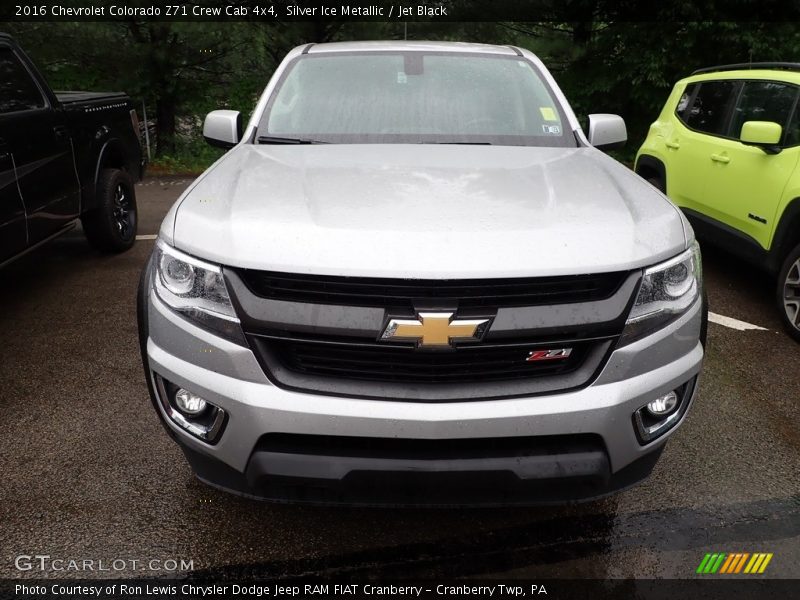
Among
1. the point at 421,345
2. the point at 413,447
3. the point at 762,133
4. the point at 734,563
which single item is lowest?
the point at 734,563

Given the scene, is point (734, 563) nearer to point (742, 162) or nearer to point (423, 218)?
point (423, 218)

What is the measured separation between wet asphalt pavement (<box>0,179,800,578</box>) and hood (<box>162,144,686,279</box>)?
42.5 inches

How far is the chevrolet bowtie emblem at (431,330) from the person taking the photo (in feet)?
6.42

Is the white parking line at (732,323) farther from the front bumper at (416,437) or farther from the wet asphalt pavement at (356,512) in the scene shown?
the front bumper at (416,437)

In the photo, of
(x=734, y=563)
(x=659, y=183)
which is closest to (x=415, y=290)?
(x=734, y=563)

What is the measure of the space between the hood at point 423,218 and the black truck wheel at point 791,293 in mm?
2136

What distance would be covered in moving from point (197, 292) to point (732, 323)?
12.4ft

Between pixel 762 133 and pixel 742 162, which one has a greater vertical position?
pixel 762 133

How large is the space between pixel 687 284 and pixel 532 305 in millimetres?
578

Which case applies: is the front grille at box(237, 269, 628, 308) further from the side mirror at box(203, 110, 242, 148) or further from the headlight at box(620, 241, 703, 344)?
the side mirror at box(203, 110, 242, 148)

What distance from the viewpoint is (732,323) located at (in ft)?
15.2

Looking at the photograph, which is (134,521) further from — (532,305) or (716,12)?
(716,12)

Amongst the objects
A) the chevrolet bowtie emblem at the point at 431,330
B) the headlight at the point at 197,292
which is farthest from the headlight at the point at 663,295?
the headlight at the point at 197,292

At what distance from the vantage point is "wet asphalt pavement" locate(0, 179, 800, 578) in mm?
2420
